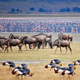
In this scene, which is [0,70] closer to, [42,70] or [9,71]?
[9,71]

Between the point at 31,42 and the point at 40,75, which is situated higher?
the point at 40,75

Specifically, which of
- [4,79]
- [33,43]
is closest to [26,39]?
[33,43]

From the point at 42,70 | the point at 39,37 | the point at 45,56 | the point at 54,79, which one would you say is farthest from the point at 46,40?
the point at 54,79

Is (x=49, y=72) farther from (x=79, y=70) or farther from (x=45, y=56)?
(x=45, y=56)

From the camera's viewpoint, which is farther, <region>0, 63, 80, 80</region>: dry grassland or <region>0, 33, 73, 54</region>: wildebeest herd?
<region>0, 33, 73, 54</region>: wildebeest herd

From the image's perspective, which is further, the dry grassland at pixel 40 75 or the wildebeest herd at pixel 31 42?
the wildebeest herd at pixel 31 42

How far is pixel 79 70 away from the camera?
2027 centimetres

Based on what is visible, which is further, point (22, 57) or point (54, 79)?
point (22, 57)

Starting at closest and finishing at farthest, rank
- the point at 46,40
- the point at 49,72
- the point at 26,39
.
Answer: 1. the point at 49,72
2. the point at 26,39
3. the point at 46,40

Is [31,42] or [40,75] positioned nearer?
[40,75]

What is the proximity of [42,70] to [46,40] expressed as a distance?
650 inches

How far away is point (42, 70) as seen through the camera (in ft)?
66.4

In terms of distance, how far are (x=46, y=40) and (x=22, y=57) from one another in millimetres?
9449

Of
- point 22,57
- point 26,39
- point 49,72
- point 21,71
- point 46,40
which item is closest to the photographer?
point 21,71
